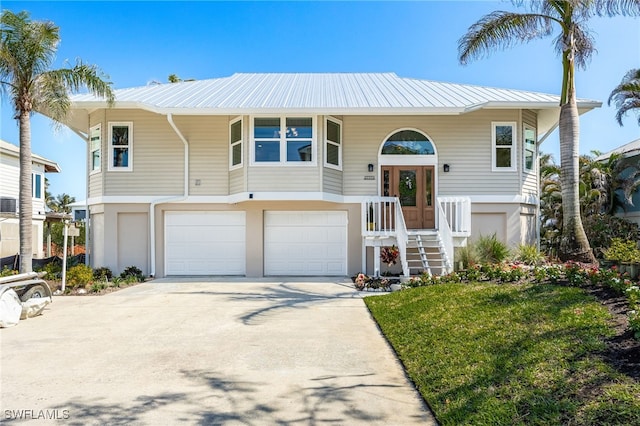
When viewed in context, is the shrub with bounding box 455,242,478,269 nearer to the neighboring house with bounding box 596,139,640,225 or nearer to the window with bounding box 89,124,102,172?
the neighboring house with bounding box 596,139,640,225

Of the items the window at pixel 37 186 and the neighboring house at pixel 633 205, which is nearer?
the neighboring house at pixel 633 205

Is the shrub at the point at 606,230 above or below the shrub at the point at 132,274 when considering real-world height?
above

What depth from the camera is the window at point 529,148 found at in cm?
1251

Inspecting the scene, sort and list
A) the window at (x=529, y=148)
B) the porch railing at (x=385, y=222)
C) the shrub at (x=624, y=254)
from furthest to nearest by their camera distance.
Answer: the window at (x=529, y=148) < the porch railing at (x=385, y=222) < the shrub at (x=624, y=254)

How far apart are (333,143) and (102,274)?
8055mm

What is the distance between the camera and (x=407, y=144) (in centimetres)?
1248

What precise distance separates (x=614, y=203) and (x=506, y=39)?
1100 centimetres

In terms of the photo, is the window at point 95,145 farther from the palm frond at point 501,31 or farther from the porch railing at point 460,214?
the palm frond at point 501,31

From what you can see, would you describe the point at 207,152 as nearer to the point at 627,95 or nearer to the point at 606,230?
the point at 606,230

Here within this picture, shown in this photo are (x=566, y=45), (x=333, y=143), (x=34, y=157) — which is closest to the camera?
(x=566, y=45)

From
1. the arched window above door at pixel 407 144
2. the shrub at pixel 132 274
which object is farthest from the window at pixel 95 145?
the arched window above door at pixel 407 144

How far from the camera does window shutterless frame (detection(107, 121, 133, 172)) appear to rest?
1240cm

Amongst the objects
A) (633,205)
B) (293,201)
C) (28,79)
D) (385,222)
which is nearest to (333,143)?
(293,201)

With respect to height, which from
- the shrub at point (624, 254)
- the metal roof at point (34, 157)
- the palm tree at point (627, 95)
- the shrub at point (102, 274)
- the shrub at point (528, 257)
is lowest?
the shrub at point (102, 274)
